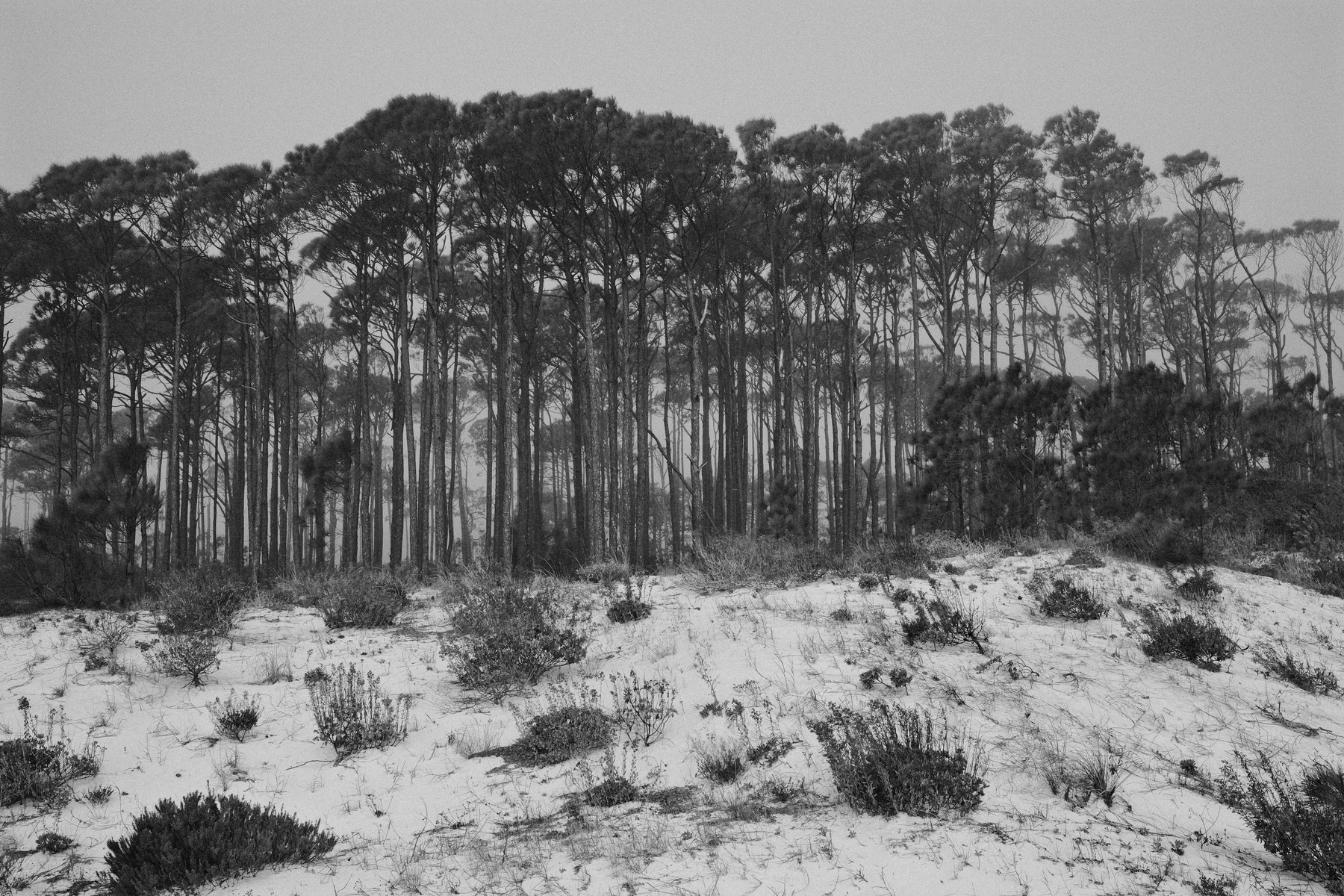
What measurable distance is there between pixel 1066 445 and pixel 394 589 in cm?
1159

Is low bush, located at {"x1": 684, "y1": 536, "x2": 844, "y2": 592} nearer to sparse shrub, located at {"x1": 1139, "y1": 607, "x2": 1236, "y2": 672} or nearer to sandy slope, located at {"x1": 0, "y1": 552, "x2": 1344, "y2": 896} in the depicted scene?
sandy slope, located at {"x1": 0, "y1": 552, "x2": 1344, "y2": 896}

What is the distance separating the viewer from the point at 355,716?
241 inches

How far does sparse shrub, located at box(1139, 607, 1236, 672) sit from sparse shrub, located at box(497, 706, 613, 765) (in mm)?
4899

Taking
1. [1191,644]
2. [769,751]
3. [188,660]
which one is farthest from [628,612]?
[1191,644]

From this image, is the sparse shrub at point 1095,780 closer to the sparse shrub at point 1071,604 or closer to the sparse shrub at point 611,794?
the sparse shrub at point 611,794

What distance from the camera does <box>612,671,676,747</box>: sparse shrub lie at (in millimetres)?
5906

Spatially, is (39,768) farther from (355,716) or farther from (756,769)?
(756,769)

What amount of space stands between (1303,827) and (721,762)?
3181 mm

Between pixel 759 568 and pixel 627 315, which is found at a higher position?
pixel 627 315

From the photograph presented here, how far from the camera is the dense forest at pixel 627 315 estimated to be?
42.4ft

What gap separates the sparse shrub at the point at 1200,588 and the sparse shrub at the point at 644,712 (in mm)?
5900

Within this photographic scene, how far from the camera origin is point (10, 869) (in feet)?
13.7

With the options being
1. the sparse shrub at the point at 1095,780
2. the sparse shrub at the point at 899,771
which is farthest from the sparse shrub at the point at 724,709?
the sparse shrub at the point at 1095,780

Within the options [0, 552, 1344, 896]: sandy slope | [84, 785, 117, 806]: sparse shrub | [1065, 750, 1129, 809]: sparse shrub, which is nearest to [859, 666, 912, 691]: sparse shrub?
[0, 552, 1344, 896]: sandy slope
